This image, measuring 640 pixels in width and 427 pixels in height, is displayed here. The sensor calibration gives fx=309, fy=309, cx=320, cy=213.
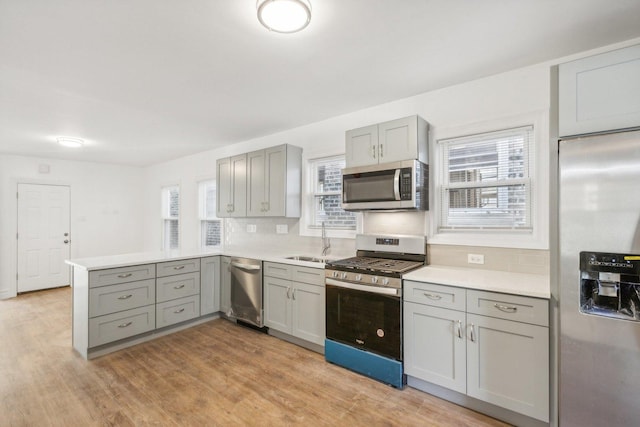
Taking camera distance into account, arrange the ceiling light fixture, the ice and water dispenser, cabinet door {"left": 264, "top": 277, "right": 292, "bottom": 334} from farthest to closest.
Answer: the ceiling light fixture → cabinet door {"left": 264, "top": 277, "right": 292, "bottom": 334} → the ice and water dispenser

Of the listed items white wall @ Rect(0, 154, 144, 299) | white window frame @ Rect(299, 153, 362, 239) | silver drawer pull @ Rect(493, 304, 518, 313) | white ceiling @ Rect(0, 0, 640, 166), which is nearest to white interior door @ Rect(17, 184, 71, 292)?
white wall @ Rect(0, 154, 144, 299)

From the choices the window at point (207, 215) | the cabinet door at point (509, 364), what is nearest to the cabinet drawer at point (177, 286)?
the window at point (207, 215)

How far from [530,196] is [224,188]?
12.2ft

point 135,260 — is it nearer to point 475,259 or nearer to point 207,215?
point 207,215

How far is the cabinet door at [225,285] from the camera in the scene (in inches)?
155

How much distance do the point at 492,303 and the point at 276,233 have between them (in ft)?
9.32

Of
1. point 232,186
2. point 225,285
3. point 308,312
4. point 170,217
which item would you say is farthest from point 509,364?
point 170,217

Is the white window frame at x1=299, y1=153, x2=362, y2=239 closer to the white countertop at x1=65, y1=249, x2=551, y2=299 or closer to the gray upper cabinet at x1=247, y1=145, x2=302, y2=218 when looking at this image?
the gray upper cabinet at x1=247, y1=145, x2=302, y2=218

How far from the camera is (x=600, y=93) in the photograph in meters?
1.67

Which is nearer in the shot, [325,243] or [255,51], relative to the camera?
[255,51]

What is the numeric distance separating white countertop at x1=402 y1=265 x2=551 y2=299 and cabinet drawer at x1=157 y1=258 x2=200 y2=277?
2592 mm

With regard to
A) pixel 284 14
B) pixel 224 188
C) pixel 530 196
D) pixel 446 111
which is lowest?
pixel 530 196

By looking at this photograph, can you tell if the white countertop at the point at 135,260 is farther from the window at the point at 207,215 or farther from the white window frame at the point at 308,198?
the window at the point at 207,215

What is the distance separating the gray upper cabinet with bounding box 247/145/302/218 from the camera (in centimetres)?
376
